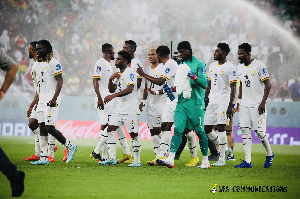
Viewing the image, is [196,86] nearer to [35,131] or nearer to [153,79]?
[153,79]

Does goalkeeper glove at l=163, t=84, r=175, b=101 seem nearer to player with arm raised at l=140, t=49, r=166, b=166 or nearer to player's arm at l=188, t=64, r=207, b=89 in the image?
player's arm at l=188, t=64, r=207, b=89

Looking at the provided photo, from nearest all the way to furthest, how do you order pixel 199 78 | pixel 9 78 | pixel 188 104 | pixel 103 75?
pixel 9 78
pixel 199 78
pixel 188 104
pixel 103 75

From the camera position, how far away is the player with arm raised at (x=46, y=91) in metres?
10.1

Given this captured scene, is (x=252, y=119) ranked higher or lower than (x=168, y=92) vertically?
lower

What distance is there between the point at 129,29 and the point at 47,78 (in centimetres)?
1575

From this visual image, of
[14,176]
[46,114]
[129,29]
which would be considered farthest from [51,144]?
[129,29]

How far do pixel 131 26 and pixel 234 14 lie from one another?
4957mm

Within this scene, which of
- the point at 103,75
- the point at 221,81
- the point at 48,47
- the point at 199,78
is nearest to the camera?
the point at 199,78

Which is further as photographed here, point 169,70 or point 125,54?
point 125,54

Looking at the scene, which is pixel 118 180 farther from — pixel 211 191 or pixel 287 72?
pixel 287 72

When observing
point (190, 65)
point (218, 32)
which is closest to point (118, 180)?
point (190, 65)

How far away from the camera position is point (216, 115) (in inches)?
429

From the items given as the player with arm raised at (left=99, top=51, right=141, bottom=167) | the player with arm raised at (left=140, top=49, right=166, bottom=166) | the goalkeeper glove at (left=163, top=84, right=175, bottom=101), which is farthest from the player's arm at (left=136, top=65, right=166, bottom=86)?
the player with arm raised at (left=140, top=49, right=166, bottom=166)

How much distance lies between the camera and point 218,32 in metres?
24.6
